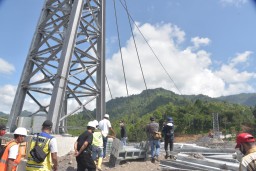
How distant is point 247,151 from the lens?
301cm

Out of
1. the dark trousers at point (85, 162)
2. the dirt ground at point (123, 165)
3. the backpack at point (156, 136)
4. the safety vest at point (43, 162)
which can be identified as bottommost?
the dirt ground at point (123, 165)

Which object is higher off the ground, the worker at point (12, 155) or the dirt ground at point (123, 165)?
the worker at point (12, 155)

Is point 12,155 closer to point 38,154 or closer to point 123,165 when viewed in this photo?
point 38,154

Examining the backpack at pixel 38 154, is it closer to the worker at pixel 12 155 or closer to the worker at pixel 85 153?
the worker at pixel 12 155

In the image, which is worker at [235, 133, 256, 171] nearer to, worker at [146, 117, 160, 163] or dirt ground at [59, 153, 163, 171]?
dirt ground at [59, 153, 163, 171]

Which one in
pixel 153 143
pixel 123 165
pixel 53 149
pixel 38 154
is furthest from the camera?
pixel 153 143

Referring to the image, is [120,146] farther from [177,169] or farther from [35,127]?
[35,127]

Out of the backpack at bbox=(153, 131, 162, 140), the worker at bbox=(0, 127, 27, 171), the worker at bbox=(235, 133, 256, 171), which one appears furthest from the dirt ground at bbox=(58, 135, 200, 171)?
the worker at bbox=(235, 133, 256, 171)

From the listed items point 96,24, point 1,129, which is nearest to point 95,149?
point 1,129

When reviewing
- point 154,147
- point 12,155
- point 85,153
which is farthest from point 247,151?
point 154,147

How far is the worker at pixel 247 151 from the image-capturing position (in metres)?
2.85

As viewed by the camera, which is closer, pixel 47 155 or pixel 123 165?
pixel 47 155

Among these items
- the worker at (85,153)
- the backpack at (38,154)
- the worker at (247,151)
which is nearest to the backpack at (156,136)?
the worker at (85,153)

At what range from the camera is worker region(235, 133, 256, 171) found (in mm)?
2852
